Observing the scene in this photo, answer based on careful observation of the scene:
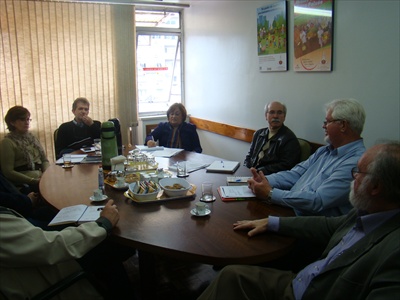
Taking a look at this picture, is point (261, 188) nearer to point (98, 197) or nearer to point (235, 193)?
point (235, 193)

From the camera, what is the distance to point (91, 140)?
3.64 meters

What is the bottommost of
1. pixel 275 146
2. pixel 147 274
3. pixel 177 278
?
pixel 177 278

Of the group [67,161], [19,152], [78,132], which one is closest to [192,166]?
[67,161]

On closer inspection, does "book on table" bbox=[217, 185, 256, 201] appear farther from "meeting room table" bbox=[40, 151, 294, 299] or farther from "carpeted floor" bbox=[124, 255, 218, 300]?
"carpeted floor" bbox=[124, 255, 218, 300]

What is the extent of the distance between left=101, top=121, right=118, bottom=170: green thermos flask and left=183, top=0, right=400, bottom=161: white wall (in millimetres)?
1753

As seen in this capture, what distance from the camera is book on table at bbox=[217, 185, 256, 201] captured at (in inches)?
75.3

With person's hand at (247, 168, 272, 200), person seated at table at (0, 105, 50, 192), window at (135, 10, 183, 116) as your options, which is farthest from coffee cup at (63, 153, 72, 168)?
window at (135, 10, 183, 116)

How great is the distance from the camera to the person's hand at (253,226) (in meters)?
1.51

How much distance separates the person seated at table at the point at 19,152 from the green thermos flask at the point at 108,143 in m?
0.81

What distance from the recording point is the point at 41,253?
130 cm

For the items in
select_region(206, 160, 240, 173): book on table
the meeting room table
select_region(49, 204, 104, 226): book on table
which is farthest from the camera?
select_region(206, 160, 240, 173): book on table

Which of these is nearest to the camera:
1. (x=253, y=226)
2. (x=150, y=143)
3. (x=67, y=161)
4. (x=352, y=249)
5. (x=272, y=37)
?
(x=352, y=249)

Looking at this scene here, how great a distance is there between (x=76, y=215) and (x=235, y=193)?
0.84 meters

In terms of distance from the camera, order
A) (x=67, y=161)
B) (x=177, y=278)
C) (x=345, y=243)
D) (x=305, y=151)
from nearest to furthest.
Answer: (x=345, y=243) → (x=177, y=278) → (x=67, y=161) → (x=305, y=151)
